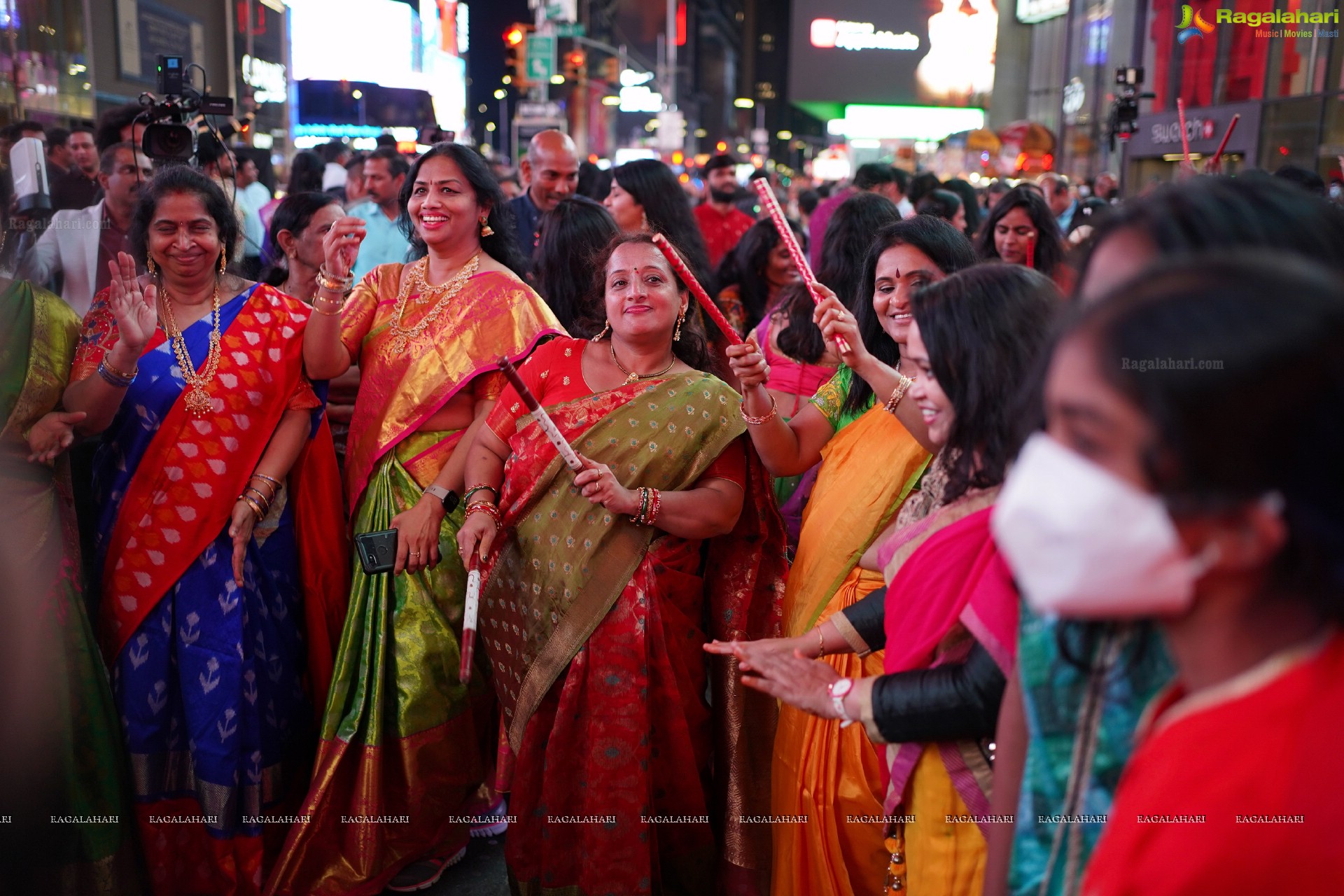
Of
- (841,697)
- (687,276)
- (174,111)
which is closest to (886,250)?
(687,276)

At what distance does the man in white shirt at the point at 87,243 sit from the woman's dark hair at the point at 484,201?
0.90 metres

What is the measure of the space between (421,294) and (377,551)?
0.69 m

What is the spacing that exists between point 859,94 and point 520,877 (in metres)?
33.2

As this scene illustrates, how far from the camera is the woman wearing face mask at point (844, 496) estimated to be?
192 centimetres

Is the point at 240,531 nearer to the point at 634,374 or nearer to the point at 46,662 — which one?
the point at 46,662

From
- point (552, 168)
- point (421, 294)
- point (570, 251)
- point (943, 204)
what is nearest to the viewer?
point (421, 294)

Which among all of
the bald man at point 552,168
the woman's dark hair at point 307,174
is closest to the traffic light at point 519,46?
the woman's dark hair at point 307,174

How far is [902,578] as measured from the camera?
4.86 feet

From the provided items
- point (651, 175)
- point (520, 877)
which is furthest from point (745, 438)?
point (651, 175)

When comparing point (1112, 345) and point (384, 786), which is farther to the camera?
point (384, 786)

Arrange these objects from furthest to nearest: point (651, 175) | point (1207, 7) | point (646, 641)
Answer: point (1207, 7) < point (651, 175) < point (646, 641)

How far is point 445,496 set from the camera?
2.55 meters

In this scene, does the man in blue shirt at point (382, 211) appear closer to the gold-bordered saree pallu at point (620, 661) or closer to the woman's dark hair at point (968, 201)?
the gold-bordered saree pallu at point (620, 661)

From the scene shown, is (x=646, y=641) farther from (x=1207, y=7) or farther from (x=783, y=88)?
(x=783, y=88)
